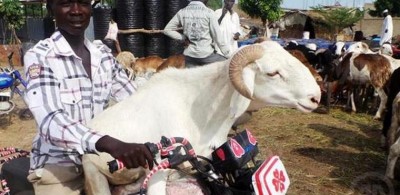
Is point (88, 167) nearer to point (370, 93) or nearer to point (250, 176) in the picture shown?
point (250, 176)

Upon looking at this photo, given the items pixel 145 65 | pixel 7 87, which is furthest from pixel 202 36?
pixel 145 65

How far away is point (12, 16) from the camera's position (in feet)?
68.2

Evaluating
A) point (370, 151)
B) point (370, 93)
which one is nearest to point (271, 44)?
point (370, 151)

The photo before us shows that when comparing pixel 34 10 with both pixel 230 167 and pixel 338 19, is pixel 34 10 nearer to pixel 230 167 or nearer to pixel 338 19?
pixel 338 19

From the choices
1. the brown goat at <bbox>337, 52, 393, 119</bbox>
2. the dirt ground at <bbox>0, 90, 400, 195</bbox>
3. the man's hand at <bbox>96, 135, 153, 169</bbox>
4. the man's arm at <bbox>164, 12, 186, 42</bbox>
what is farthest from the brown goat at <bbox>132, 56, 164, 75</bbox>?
the man's hand at <bbox>96, 135, 153, 169</bbox>

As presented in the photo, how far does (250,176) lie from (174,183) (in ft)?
1.19

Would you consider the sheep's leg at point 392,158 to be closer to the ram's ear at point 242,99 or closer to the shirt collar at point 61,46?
the ram's ear at point 242,99

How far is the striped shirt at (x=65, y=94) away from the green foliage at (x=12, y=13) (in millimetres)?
20206

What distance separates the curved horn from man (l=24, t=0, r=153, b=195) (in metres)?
0.66

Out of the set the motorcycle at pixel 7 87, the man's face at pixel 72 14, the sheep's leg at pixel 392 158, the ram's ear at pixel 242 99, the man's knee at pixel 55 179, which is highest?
the man's face at pixel 72 14

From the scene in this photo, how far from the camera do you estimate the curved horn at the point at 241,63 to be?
208 centimetres

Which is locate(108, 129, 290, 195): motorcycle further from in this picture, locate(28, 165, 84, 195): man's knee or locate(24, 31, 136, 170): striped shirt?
locate(28, 165, 84, 195): man's knee

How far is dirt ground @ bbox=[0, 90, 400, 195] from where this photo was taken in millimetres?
5633

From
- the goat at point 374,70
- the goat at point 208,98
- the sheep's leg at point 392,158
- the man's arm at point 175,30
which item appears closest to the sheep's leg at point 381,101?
the goat at point 374,70
